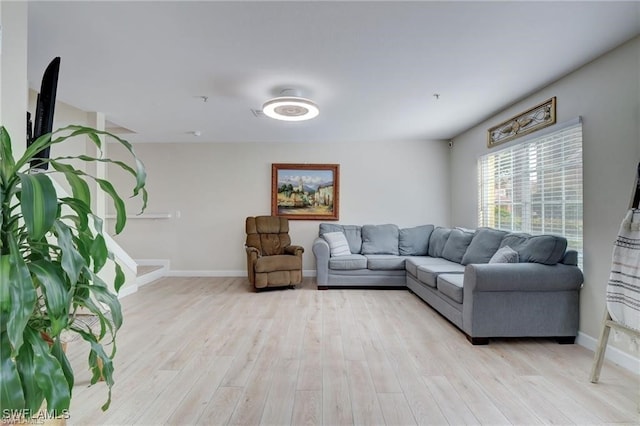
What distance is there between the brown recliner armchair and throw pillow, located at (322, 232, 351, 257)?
17.2 inches

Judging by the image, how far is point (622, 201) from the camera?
223cm

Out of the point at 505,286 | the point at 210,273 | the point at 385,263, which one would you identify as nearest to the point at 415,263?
the point at 385,263

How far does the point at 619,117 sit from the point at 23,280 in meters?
3.43

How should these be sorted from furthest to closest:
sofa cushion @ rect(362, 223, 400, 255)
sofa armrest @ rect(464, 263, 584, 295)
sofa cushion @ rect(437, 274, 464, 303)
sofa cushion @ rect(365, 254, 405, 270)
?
sofa cushion @ rect(362, 223, 400, 255), sofa cushion @ rect(365, 254, 405, 270), sofa cushion @ rect(437, 274, 464, 303), sofa armrest @ rect(464, 263, 584, 295)

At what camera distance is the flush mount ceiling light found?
2861 millimetres

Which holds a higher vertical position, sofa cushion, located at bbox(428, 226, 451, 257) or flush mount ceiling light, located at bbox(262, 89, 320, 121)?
flush mount ceiling light, located at bbox(262, 89, 320, 121)

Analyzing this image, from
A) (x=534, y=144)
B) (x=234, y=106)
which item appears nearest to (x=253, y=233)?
(x=234, y=106)

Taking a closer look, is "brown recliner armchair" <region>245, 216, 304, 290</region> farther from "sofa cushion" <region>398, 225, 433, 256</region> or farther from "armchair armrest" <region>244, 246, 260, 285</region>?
"sofa cushion" <region>398, 225, 433, 256</region>

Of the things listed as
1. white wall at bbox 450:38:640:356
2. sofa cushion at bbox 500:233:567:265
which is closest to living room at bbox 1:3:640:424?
sofa cushion at bbox 500:233:567:265

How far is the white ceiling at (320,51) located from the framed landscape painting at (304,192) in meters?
1.66

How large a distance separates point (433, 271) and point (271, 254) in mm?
2443

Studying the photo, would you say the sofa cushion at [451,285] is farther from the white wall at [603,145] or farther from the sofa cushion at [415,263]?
the white wall at [603,145]

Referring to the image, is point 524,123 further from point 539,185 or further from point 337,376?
point 337,376

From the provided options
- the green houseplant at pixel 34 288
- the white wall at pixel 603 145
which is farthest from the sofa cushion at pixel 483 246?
the green houseplant at pixel 34 288
